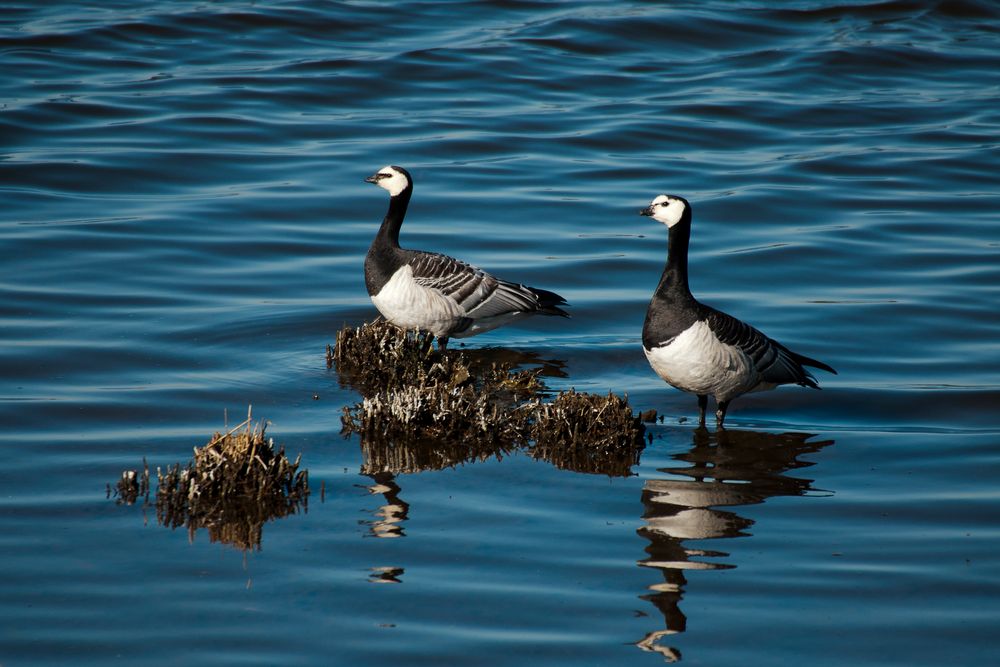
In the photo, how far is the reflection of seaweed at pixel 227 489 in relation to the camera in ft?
25.9

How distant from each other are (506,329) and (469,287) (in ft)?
7.47

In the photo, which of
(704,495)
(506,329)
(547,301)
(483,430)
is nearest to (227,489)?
(483,430)

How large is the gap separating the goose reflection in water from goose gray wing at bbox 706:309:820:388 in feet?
1.88

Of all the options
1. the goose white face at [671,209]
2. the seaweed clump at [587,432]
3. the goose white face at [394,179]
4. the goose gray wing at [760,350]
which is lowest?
the seaweed clump at [587,432]

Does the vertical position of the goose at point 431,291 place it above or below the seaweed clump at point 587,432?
above

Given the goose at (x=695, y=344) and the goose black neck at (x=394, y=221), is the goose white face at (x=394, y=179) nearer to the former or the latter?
the goose black neck at (x=394, y=221)

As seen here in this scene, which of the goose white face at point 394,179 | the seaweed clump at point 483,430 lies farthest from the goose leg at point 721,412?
the goose white face at point 394,179

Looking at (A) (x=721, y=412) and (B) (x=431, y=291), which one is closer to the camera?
(A) (x=721, y=412)

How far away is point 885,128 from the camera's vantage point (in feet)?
87.4

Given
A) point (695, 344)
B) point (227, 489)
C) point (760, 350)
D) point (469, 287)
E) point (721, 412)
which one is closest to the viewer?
point (227, 489)

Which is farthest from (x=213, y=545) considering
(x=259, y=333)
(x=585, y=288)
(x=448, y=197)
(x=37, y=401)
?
(x=448, y=197)

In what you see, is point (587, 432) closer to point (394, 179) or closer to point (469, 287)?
point (469, 287)

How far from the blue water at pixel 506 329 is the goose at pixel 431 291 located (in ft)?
2.52

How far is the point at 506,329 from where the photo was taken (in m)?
14.6
